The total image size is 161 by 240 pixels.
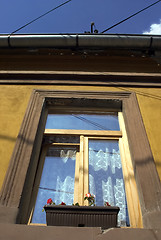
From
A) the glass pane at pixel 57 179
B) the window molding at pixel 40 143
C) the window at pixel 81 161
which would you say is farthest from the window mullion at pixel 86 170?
the window molding at pixel 40 143

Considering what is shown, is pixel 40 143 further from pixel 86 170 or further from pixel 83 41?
pixel 83 41

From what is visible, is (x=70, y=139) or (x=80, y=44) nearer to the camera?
(x=70, y=139)

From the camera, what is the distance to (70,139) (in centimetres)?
316

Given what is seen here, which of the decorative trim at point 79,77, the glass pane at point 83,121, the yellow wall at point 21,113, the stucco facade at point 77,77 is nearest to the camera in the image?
the yellow wall at point 21,113

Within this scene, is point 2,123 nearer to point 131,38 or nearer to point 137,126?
point 137,126

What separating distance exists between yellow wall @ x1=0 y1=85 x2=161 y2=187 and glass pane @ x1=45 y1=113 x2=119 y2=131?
1.69 ft

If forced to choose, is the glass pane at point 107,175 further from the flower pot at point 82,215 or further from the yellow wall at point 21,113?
the yellow wall at point 21,113

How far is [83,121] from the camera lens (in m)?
3.52

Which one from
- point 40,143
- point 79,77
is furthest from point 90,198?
point 79,77

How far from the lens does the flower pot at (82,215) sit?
2000 mm

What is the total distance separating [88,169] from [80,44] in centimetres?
268

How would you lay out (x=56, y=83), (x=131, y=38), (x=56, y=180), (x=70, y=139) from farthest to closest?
(x=131, y=38), (x=56, y=83), (x=70, y=139), (x=56, y=180)

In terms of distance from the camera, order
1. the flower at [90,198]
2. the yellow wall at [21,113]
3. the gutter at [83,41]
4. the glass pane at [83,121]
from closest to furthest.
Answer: the flower at [90,198]
the yellow wall at [21,113]
the glass pane at [83,121]
the gutter at [83,41]

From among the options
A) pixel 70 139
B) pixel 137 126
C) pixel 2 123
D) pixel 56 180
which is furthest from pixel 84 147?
pixel 2 123
